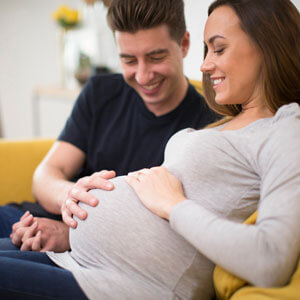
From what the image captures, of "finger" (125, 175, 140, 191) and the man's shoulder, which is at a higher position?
the man's shoulder

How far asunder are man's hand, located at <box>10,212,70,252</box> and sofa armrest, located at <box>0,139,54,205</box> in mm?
431

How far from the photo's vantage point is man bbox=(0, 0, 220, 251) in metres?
1.15

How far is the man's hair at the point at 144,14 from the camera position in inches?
44.9

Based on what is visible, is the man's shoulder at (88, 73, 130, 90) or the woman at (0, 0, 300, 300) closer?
the woman at (0, 0, 300, 300)

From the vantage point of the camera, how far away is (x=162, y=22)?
1.17 metres

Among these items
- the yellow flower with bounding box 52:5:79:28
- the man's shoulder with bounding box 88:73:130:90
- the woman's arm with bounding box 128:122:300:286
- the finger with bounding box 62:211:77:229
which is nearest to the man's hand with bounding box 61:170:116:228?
the finger with bounding box 62:211:77:229

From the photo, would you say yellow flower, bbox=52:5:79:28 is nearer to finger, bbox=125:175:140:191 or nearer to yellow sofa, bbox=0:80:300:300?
yellow sofa, bbox=0:80:300:300

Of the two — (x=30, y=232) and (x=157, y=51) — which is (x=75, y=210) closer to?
(x=30, y=232)

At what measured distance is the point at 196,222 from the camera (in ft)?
2.28

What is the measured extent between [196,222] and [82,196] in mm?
332

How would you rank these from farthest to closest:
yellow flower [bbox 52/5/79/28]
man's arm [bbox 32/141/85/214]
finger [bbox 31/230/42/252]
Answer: yellow flower [bbox 52/5/79/28] < man's arm [bbox 32/141/85/214] < finger [bbox 31/230/42/252]

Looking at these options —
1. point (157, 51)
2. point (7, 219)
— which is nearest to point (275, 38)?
point (157, 51)

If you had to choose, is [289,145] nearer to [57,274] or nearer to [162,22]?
[57,274]

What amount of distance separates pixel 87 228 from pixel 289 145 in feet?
1.59
